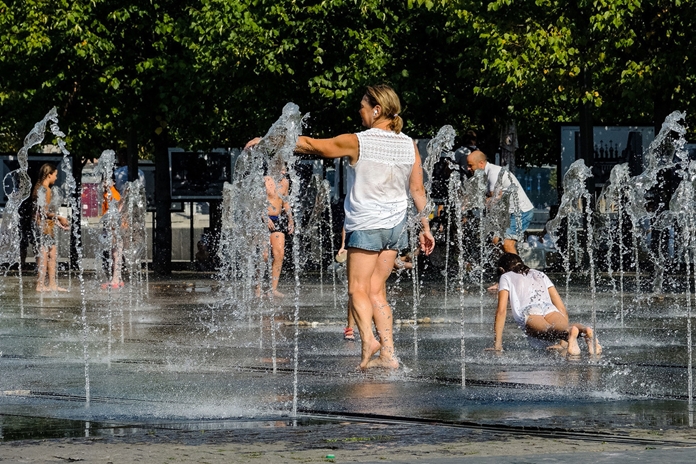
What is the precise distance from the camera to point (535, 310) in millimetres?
10367

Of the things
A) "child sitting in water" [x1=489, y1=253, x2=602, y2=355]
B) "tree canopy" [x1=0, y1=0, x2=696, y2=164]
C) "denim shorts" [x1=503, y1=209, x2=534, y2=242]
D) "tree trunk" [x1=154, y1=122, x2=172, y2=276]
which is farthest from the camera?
"tree trunk" [x1=154, y1=122, x2=172, y2=276]

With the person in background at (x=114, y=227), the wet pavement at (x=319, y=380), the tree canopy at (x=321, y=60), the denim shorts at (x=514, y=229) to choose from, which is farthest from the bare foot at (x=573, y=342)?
the tree canopy at (x=321, y=60)

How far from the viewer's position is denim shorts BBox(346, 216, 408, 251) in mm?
9078

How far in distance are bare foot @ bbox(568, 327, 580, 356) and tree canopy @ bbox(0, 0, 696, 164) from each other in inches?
505

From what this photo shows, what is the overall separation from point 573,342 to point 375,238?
1785 millimetres

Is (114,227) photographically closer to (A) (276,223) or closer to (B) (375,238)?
(A) (276,223)

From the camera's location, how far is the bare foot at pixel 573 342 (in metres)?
9.99

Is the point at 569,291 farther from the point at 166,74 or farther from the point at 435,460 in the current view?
the point at 435,460

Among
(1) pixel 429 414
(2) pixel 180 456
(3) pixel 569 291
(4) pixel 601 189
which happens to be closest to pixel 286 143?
(1) pixel 429 414

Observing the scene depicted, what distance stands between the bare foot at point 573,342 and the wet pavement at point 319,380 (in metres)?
0.12

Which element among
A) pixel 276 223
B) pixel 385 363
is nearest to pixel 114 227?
pixel 276 223

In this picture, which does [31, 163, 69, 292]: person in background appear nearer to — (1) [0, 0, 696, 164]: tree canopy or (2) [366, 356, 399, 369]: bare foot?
(1) [0, 0, 696, 164]: tree canopy

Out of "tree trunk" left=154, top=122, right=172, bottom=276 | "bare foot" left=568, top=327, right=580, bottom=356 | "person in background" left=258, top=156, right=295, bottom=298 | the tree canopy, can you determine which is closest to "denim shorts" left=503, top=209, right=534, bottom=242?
"person in background" left=258, top=156, right=295, bottom=298

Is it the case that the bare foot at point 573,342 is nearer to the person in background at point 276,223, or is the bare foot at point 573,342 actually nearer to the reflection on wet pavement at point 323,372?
the reflection on wet pavement at point 323,372
